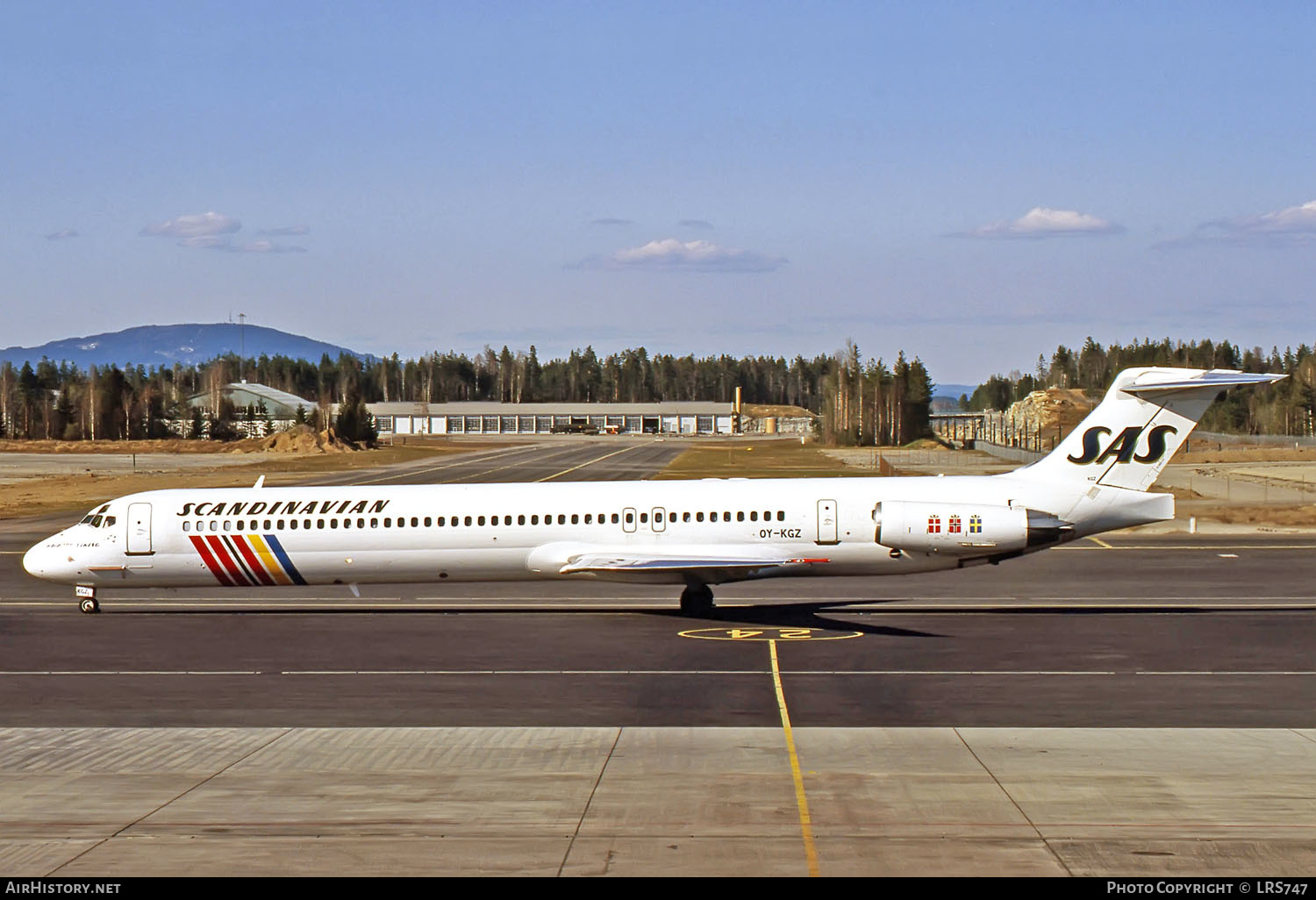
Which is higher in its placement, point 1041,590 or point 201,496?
point 201,496

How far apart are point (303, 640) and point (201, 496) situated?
6899 millimetres

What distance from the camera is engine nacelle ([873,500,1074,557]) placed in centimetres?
3080

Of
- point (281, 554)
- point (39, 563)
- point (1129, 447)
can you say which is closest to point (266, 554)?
point (281, 554)

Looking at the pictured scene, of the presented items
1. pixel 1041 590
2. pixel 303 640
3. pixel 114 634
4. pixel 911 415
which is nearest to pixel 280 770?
pixel 303 640

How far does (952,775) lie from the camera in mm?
17172

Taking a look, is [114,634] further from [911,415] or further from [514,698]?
[911,415]

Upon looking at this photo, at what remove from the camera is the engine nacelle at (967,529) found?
30797 millimetres

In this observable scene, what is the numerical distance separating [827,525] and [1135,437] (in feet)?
25.3

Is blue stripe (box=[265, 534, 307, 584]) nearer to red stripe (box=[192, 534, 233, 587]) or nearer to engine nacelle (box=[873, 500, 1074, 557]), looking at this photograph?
red stripe (box=[192, 534, 233, 587])

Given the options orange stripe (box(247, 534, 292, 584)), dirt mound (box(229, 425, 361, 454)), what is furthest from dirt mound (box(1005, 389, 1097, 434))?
orange stripe (box(247, 534, 292, 584))

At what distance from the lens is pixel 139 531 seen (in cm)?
3350

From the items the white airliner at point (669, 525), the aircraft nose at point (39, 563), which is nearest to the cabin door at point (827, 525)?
the white airliner at point (669, 525)

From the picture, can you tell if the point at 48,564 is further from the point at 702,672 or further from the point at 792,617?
the point at 792,617

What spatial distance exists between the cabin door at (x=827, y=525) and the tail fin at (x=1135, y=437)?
5269 millimetres
